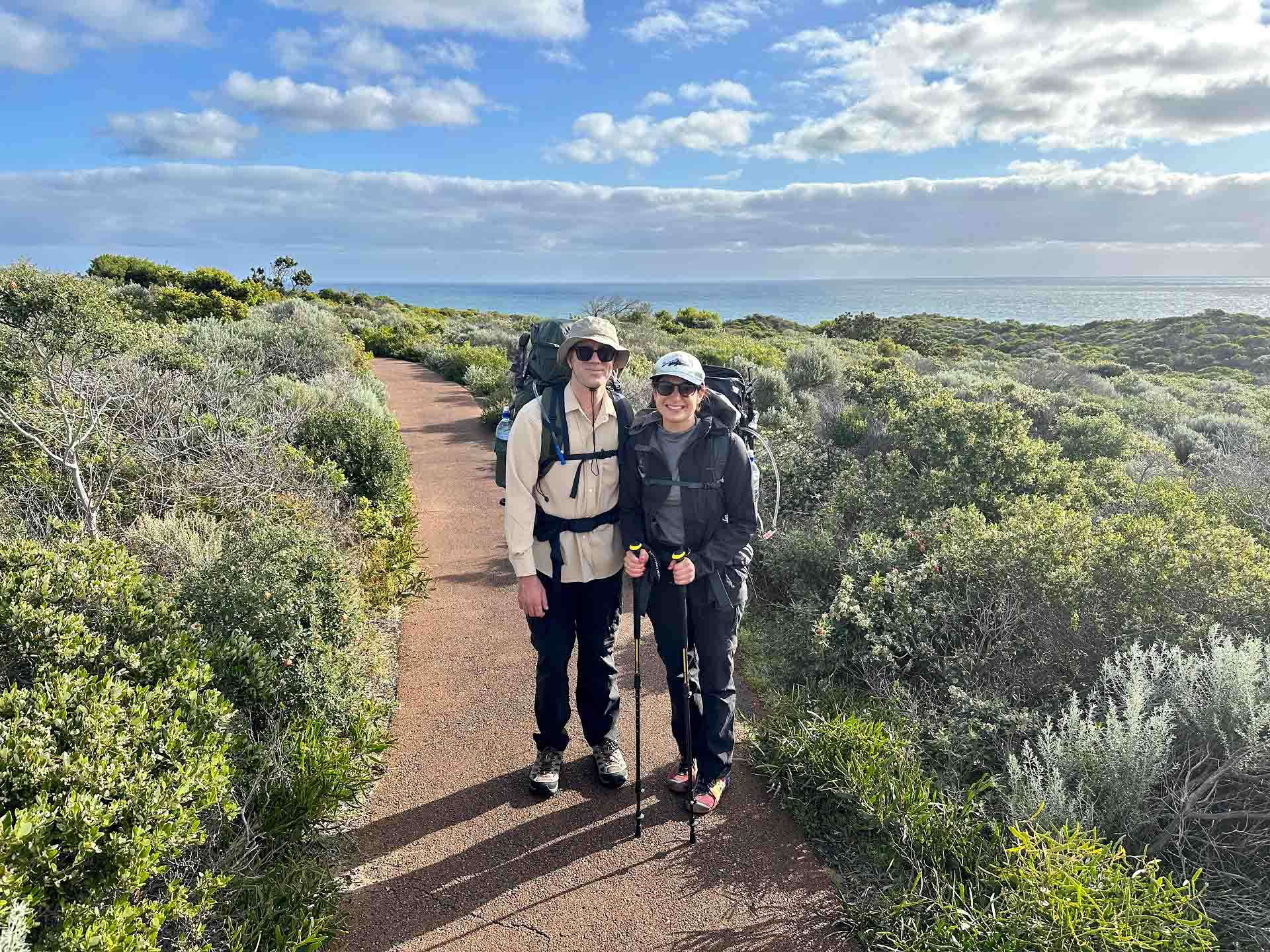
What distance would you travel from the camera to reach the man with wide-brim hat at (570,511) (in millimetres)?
3250

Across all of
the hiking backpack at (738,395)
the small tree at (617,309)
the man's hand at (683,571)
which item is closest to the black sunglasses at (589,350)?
the hiking backpack at (738,395)

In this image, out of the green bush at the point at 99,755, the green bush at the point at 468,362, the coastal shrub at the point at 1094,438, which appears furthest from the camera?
the green bush at the point at 468,362

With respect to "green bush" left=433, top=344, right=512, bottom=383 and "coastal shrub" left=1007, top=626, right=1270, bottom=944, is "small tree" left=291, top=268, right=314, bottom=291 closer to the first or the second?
"green bush" left=433, top=344, right=512, bottom=383

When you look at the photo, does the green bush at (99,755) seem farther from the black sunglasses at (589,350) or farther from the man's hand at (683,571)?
the black sunglasses at (589,350)

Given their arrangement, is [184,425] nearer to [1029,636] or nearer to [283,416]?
[283,416]

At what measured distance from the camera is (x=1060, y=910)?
8.16ft

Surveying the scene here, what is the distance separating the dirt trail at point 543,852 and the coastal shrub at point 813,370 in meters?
10.7

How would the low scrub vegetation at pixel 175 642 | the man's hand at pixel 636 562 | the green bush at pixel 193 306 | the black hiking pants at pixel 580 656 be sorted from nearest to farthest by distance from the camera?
the low scrub vegetation at pixel 175 642, the man's hand at pixel 636 562, the black hiking pants at pixel 580 656, the green bush at pixel 193 306

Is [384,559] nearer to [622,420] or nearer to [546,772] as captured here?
[546,772]

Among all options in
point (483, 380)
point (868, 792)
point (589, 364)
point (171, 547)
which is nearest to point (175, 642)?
point (171, 547)

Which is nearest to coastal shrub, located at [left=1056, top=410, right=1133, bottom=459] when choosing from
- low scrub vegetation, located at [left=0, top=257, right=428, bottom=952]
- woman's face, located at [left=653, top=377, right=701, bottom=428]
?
woman's face, located at [left=653, top=377, right=701, bottom=428]

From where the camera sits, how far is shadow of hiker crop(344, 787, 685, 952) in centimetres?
302

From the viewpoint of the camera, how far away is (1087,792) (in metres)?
3.21

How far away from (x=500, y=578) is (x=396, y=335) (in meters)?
20.6
